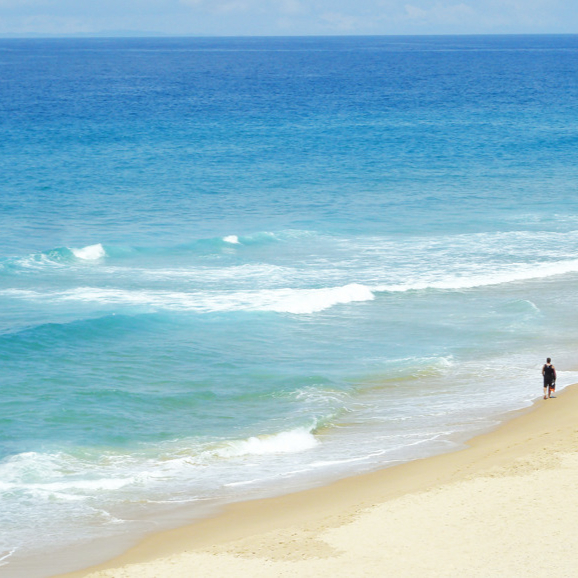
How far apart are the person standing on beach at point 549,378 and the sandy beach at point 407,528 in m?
3.65

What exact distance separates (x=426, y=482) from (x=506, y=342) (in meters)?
11.2

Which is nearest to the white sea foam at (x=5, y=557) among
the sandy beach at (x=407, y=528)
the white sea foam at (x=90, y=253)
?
the sandy beach at (x=407, y=528)

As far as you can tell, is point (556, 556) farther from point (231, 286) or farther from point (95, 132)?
point (95, 132)

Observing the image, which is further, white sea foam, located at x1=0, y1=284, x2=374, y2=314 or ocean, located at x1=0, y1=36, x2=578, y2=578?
white sea foam, located at x1=0, y1=284, x2=374, y2=314

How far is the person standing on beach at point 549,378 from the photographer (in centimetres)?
2317

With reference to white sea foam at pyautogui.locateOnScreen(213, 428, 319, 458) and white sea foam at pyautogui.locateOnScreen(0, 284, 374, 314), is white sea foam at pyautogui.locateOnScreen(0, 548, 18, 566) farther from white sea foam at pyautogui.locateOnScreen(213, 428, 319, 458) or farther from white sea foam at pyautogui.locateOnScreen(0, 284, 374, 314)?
white sea foam at pyautogui.locateOnScreen(0, 284, 374, 314)

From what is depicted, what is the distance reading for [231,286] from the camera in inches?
1334

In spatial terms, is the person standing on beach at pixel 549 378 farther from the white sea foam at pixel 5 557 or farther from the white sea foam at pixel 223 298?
the white sea foam at pixel 5 557

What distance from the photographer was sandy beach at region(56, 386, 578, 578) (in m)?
14.7

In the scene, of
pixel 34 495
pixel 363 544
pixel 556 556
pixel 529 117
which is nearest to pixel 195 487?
pixel 34 495

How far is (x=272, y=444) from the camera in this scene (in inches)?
832

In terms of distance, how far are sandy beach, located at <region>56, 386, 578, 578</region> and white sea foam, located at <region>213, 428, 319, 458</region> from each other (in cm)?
244

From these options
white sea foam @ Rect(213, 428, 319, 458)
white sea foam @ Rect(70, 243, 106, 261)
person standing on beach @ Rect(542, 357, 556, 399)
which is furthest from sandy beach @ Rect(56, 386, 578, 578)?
white sea foam @ Rect(70, 243, 106, 261)

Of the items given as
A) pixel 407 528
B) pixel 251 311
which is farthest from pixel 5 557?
pixel 251 311
